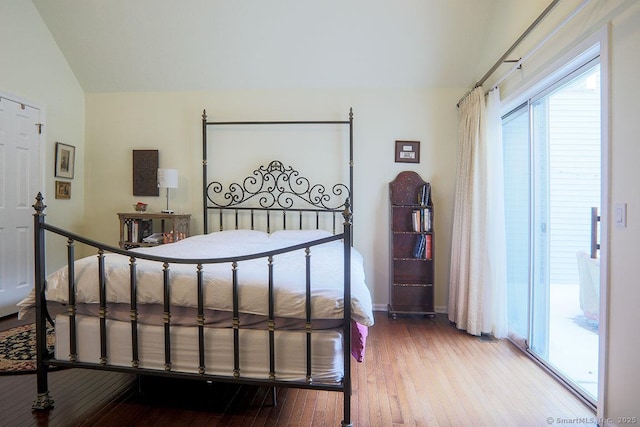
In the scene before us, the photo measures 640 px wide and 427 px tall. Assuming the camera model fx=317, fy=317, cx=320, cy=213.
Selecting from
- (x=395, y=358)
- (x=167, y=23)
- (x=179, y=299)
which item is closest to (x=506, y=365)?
(x=395, y=358)

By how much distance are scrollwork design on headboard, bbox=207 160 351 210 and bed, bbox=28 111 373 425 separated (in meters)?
1.79

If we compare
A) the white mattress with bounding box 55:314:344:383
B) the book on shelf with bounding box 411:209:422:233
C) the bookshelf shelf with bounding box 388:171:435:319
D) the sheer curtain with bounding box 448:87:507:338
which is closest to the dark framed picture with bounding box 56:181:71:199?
the white mattress with bounding box 55:314:344:383

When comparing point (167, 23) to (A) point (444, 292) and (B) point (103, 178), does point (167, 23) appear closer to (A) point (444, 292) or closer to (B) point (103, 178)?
(B) point (103, 178)

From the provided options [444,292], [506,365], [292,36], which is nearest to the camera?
[506,365]

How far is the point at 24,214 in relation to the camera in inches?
129

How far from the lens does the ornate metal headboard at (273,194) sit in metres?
3.55

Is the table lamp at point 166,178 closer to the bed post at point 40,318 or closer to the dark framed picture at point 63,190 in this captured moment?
the dark framed picture at point 63,190

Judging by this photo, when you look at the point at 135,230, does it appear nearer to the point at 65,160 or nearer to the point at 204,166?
the point at 204,166

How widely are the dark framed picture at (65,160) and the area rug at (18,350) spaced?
5.54 ft

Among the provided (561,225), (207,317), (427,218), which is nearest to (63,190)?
(207,317)

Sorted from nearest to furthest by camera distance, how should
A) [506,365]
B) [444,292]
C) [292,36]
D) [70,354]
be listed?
1. [70,354]
2. [506,365]
3. [292,36]
4. [444,292]

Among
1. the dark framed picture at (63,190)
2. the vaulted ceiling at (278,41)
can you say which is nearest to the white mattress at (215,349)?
the dark framed picture at (63,190)

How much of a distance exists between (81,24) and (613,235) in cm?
481

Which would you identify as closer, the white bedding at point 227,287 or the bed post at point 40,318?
the white bedding at point 227,287
